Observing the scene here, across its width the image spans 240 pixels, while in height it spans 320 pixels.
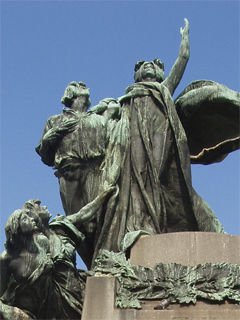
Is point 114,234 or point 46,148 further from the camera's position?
point 46,148

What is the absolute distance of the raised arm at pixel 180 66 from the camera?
38.5ft

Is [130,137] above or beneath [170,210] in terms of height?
above

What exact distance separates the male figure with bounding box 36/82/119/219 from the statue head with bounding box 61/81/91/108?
0.18 meters

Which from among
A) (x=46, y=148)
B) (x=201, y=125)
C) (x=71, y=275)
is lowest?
(x=71, y=275)

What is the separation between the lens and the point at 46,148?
1098 cm

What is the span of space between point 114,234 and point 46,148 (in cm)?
170

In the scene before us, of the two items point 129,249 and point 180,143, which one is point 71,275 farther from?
point 180,143

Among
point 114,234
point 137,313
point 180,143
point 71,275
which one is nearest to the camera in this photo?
point 137,313

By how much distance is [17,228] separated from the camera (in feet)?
29.3

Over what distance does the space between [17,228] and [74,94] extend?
9.52 ft

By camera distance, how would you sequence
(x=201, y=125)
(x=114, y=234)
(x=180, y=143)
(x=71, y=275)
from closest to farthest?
(x=71, y=275)
(x=114, y=234)
(x=180, y=143)
(x=201, y=125)

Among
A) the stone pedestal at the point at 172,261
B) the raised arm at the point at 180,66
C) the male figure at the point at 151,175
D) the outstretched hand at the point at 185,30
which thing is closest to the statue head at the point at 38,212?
the stone pedestal at the point at 172,261

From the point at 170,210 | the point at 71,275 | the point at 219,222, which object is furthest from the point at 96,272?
the point at 219,222

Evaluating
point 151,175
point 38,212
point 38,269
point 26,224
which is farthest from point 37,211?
point 151,175
